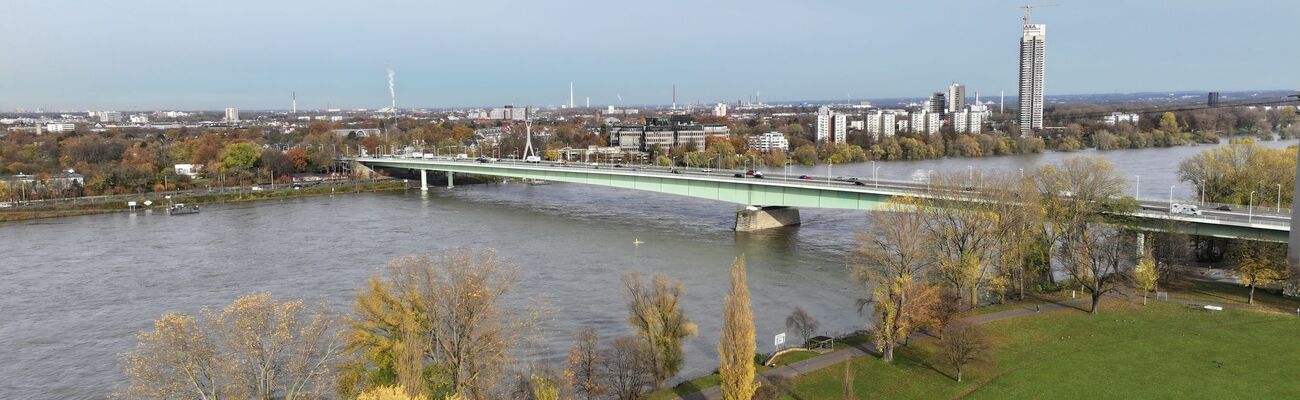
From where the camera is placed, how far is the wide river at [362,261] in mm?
16547

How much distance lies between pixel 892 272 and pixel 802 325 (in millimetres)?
1898

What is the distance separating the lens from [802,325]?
52.2 feet

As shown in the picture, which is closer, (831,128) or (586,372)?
(586,372)

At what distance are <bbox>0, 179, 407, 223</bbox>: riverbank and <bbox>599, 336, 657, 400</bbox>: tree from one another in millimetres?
35131

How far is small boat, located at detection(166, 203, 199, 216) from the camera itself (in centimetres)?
3883

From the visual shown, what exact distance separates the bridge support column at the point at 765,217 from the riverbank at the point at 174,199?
A: 26406 millimetres

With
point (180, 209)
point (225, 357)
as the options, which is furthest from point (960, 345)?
point (180, 209)

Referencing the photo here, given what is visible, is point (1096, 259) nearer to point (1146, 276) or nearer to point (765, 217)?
point (1146, 276)

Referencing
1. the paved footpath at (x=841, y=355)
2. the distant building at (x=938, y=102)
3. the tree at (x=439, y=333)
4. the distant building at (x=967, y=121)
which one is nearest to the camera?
the tree at (x=439, y=333)

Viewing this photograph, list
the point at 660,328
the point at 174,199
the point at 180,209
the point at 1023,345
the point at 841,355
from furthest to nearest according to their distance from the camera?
the point at 174,199 → the point at 180,209 → the point at 1023,345 → the point at 841,355 → the point at 660,328

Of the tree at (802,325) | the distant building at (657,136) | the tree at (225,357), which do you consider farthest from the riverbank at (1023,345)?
the distant building at (657,136)

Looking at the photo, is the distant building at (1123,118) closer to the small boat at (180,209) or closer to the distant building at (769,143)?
the distant building at (769,143)

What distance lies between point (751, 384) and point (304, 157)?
170ft

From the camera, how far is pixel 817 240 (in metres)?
→ 27.8
